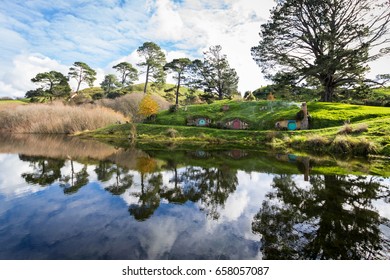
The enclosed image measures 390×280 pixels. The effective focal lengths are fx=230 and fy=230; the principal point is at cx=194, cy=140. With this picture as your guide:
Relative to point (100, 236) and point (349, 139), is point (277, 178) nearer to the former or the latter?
point (100, 236)

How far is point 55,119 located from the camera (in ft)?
189

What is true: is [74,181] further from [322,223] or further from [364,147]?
[364,147]

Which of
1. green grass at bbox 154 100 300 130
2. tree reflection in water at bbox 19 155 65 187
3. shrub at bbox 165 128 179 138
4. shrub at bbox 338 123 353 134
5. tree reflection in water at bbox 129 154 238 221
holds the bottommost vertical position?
tree reflection in water at bbox 19 155 65 187

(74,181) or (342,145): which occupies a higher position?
(342,145)

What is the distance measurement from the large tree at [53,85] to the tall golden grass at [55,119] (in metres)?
21.3

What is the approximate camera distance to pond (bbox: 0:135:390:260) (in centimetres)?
622

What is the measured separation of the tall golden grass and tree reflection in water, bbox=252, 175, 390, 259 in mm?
56398

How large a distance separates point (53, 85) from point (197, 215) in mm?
92615

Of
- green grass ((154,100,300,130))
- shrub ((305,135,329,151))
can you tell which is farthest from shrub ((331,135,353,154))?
green grass ((154,100,300,130))

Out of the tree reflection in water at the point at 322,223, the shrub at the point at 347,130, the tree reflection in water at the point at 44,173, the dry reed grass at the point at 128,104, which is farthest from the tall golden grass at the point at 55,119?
the tree reflection in water at the point at 322,223

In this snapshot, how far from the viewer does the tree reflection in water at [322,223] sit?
19.7ft

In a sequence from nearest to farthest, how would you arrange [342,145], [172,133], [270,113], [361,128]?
[342,145] < [361,128] < [172,133] < [270,113]

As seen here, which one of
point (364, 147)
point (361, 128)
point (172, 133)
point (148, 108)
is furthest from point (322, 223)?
A: point (148, 108)

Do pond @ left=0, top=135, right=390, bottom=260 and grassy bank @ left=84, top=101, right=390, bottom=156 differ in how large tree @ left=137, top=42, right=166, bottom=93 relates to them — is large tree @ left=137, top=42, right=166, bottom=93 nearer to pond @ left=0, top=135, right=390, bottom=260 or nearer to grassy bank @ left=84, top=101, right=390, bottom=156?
grassy bank @ left=84, top=101, right=390, bottom=156
